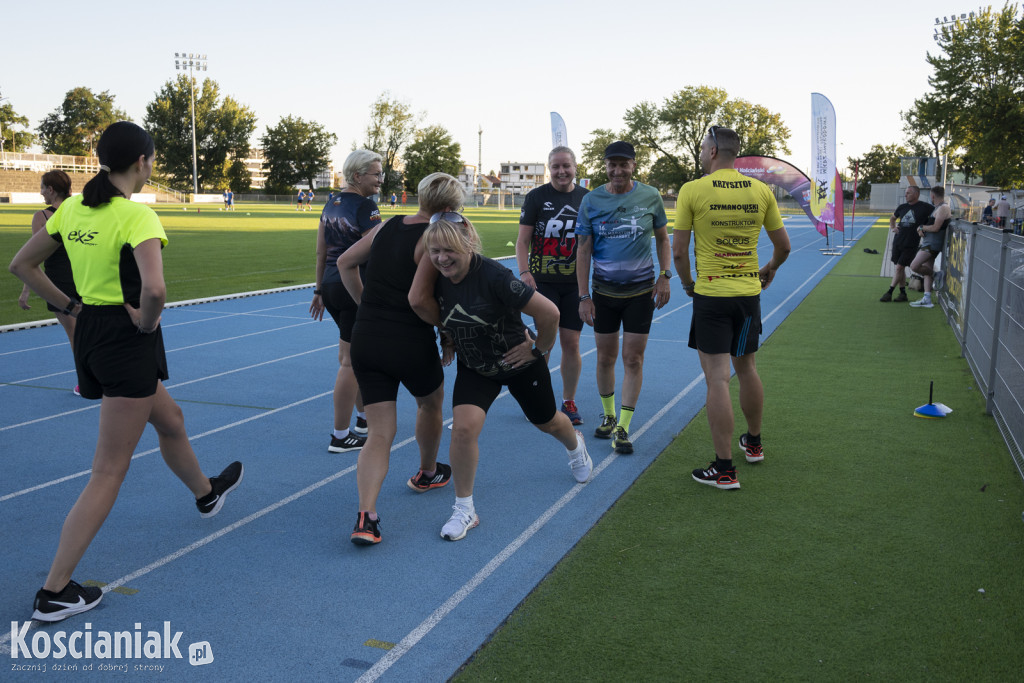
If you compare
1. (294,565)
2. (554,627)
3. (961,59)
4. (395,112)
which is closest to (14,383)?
(294,565)

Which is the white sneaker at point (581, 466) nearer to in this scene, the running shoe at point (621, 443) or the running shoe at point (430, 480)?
the running shoe at point (621, 443)

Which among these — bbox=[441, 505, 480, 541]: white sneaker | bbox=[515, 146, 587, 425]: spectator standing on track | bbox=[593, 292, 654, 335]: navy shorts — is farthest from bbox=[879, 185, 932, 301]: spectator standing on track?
bbox=[441, 505, 480, 541]: white sneaker

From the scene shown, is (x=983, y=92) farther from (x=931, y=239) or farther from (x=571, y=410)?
(x=571, y=410)

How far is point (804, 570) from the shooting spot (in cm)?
382

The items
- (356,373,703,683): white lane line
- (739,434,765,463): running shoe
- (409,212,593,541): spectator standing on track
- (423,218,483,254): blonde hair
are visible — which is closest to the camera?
(356,373,703,683): white lane line

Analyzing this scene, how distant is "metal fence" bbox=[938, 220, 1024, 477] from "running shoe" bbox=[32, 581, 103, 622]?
5158 mm

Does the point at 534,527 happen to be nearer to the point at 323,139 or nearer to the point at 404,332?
the point at 404,332

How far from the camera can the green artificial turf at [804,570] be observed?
305cm

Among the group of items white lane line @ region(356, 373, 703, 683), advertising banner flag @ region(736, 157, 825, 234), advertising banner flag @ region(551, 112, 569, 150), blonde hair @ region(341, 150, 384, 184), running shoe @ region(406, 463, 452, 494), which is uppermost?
advertising banner flag @ region(551, 112, 569, 150)

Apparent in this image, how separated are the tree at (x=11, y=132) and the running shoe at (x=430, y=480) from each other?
115m

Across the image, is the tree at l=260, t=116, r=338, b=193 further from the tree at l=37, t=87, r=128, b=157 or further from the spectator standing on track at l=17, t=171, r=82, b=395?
the spectator standing on track at l=17, t=171, r=82, b=395

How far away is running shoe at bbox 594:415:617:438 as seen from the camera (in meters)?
6.07

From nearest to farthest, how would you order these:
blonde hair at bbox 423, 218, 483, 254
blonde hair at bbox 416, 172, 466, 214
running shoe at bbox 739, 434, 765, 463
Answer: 1. blonde hair at bbox 423, 218, 483, 254
2. blonde hair at bbox 416, 172, 466, 214
3. running shoe at bbox 739, 434, 765, 463

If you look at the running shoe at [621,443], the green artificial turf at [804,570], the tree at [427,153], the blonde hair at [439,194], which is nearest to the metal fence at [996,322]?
the green artificial turf at [804,570]
